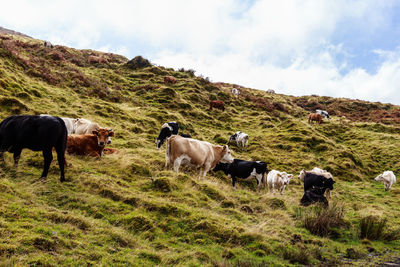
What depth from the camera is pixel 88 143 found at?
11.0 metres

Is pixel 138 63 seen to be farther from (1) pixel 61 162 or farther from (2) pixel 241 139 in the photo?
(1) pixel 61 162

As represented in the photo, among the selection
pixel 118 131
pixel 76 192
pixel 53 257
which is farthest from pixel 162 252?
pixel 118 131

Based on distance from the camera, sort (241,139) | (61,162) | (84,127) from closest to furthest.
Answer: (61,162) < (84,127) < (241,139)

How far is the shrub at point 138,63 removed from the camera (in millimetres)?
44594

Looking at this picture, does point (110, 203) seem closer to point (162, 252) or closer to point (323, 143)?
point (162, 252)

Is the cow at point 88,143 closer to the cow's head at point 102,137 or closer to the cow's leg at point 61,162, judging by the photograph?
the cow's head at point 102,137

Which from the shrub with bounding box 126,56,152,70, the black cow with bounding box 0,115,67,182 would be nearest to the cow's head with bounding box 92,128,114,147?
the black cow with bounding box 0,115,67,182

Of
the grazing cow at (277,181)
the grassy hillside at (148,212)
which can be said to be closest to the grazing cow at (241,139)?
the grassy hillside at (148,212)

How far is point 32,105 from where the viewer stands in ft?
52.6

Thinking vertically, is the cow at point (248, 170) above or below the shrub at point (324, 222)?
above

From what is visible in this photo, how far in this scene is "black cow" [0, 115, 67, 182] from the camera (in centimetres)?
753

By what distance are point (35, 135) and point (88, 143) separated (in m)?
3.40

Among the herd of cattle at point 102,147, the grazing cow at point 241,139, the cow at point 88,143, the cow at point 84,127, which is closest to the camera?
the herd of cattle at point 102,147

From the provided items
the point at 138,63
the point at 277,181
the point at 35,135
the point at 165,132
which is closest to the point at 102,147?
the point at 35,135
